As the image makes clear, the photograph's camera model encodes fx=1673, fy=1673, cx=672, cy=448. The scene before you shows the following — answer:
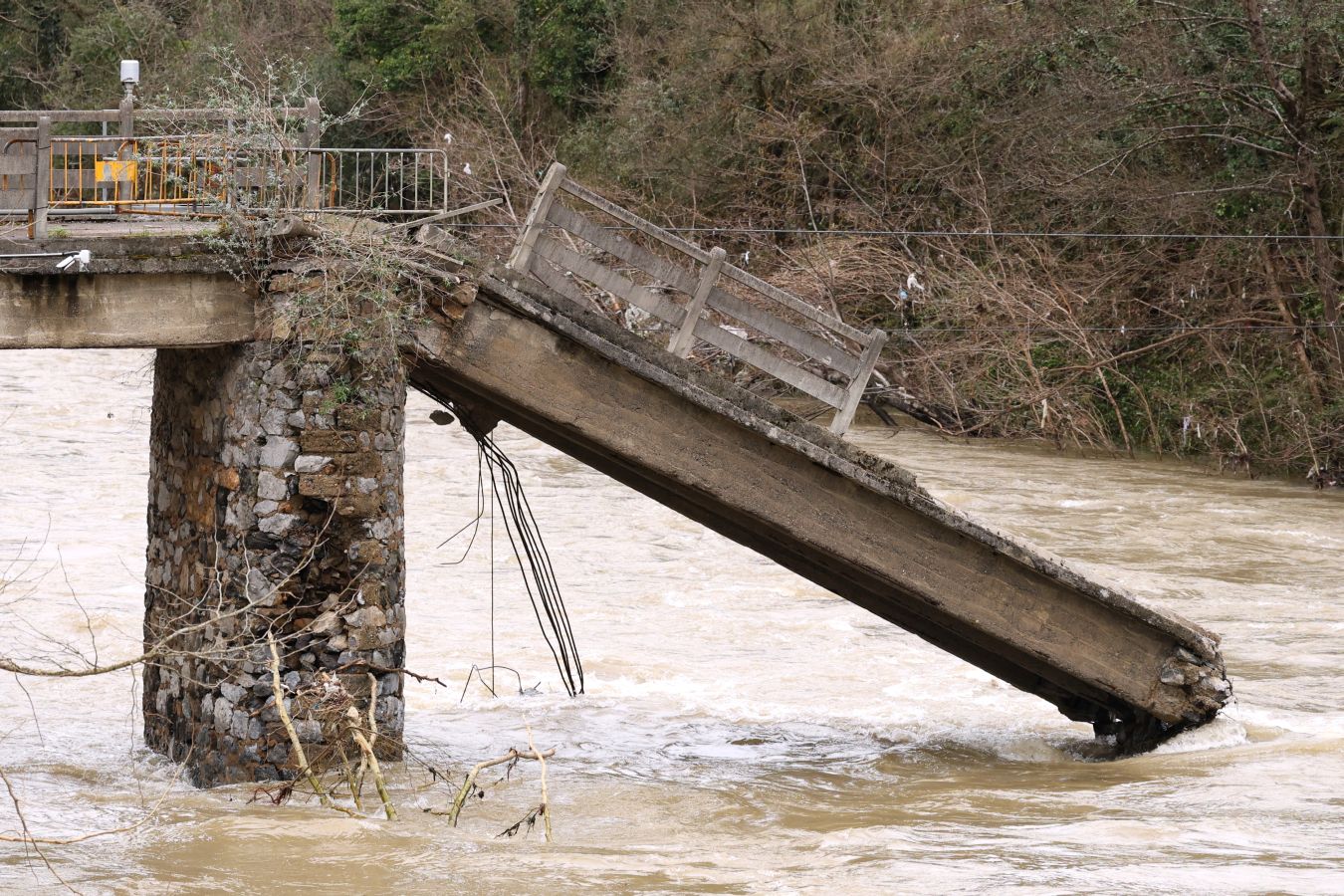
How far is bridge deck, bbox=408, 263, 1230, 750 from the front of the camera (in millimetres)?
9969

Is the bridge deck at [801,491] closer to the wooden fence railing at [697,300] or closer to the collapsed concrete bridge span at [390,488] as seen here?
the collapsed concrete bridge span at [390,488]

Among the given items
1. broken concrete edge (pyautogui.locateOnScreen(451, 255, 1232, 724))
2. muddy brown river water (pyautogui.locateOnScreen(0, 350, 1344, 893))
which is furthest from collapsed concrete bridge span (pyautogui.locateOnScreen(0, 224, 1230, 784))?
muddy brown river water (pyautogui.locateOnScreen(0, 350, 1344, 893))

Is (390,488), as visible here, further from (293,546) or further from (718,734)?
(718,734)

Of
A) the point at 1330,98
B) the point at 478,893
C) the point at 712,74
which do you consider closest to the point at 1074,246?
the point at 1330,98

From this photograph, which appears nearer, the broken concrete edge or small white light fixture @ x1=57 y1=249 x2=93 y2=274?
small white light fixture @ x1=57 y1=249 x2=93 y2=274

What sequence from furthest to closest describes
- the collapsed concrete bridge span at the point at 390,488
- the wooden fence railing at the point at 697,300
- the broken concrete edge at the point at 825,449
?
1. the wooden fence railing at the point at 697,300
2. the broken concrete edge at the point at 825,449
3. the collapsed concrete bridge span at the point at 390,488

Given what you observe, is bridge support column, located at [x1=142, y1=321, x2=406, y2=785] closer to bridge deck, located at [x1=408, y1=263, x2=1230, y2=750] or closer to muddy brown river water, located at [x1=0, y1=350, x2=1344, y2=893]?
muddy brown river water, located at [x1=0, y1=350, x2=1344, y2=893]

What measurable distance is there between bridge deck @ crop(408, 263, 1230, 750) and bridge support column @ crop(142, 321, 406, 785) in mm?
714

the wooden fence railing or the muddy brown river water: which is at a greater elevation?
the wooden fence railing

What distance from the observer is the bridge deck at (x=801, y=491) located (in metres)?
9.97

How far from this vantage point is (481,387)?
10062 millimetres

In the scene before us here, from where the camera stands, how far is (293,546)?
31.0 feet

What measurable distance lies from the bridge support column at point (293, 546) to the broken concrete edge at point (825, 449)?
99cm

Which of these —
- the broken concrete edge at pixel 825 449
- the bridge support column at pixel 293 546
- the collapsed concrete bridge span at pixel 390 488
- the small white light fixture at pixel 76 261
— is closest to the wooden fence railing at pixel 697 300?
the collapsed concrete bridge span at pixel 390 488
